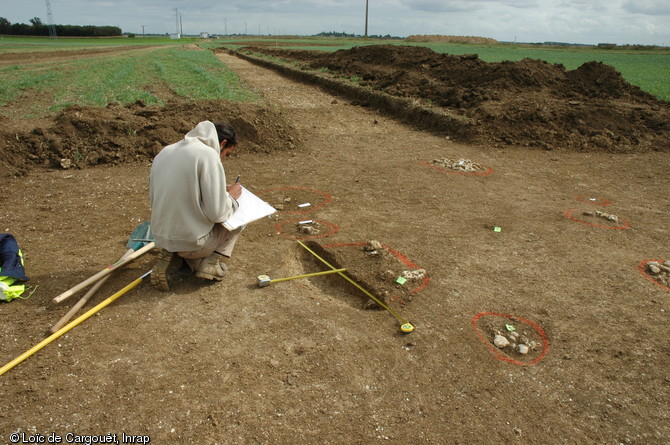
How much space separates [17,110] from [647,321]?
1429cm

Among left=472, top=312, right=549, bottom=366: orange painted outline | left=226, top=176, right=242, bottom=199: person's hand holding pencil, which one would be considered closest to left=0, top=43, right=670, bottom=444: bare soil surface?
left=472, top=312, right=549, bottom=366: orange painted outline

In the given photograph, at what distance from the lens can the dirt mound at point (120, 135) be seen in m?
7.45

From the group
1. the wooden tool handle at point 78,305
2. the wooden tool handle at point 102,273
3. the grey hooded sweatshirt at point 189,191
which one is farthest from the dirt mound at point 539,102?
the wooden tool handle at point 78,305

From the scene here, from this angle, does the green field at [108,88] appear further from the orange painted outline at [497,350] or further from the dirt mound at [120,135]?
the orange painted outline at [497,350]

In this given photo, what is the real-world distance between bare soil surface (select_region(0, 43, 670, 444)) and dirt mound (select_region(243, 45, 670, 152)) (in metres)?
2.99

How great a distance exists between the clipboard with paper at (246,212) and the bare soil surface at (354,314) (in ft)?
2.22

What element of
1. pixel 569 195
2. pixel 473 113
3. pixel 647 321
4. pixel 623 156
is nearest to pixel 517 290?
pixel 647 321

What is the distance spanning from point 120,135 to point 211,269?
5.63 m

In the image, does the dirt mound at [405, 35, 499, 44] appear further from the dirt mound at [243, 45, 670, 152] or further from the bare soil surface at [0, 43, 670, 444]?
the bare soil surface at [0, 43, 670, 444]

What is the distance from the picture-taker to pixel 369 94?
15.5 metres

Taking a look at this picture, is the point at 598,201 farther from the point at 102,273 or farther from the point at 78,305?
the point at 78,305

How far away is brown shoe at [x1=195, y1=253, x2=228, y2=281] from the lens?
3992mm

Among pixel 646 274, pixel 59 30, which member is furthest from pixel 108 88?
pixel 59 30

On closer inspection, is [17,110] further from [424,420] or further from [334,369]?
[424,420]
